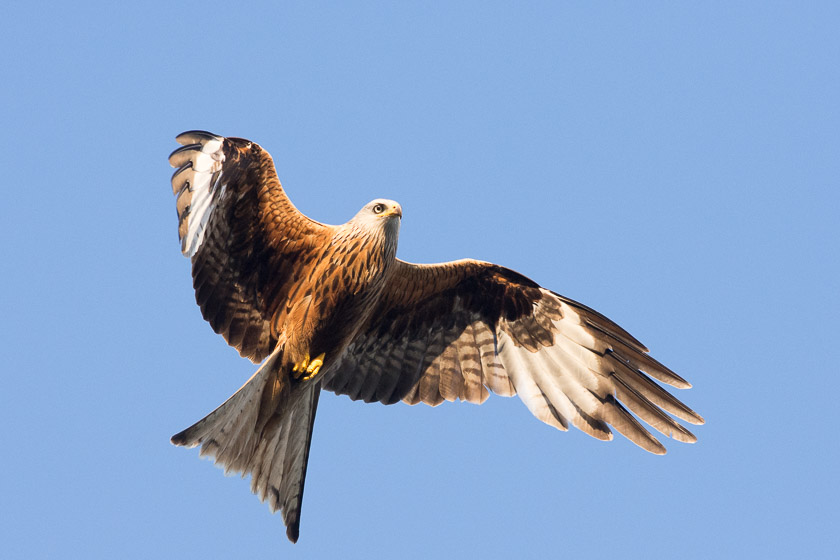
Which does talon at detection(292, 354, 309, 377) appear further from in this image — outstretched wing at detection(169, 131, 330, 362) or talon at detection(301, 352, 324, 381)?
outstretched wing at detection(169, 131, 330, 362)

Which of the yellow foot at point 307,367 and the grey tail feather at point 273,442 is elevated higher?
the yellow foot at point 307,367

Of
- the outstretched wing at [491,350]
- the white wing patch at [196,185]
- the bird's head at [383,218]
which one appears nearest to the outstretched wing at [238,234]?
the white wing patch at [196,185]

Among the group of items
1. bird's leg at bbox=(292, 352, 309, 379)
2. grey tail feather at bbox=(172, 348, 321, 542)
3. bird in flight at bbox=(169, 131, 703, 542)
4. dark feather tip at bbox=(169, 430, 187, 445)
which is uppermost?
bird in flight at bbox=(169, 131, 703, 542)

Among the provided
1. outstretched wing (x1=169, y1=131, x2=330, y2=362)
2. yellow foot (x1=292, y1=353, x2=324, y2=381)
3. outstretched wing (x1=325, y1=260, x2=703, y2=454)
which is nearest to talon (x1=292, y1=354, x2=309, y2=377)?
yellow foot (x1=292, y1=353, x2=324, y2=381)

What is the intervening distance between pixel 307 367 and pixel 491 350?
1.90m

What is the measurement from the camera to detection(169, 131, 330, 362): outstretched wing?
31.6 feet

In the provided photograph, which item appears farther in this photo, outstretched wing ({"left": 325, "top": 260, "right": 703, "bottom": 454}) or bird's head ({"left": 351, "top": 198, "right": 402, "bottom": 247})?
outstretched wing ({"left": 325, "top": 260, "right": 703, "bottom": 454})

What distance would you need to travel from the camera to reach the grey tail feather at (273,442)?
9344mm

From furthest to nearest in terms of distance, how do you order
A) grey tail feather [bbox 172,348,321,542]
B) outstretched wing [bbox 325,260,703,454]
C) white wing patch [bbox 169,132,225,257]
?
1. outstretched wing [bbox 325,260,703,454]
2. white wing patch [bbox 169,132,225,257]
3. grey tail feather [bbox 172,348,321,542]

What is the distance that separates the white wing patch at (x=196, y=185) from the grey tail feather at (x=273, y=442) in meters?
1.24

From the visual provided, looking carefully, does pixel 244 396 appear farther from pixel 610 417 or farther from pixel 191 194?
pixel 610 417

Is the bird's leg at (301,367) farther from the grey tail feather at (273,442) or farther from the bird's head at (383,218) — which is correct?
the bird's head at (383,218)

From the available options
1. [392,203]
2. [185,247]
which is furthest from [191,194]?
[392,203]

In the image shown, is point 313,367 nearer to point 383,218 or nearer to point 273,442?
point 273,442
